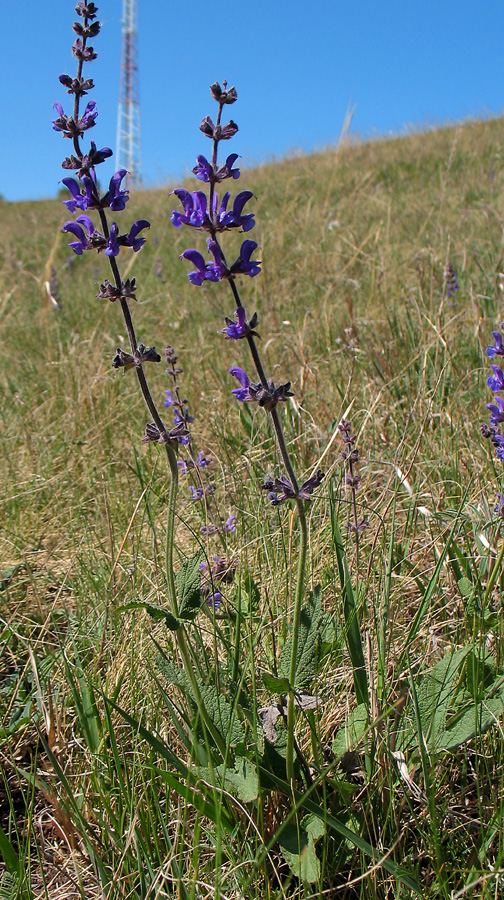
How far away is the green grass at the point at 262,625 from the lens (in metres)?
1.19

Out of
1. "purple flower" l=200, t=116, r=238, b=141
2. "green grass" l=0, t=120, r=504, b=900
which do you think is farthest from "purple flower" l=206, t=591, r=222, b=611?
"purple flower" l=200, t=116, r=238, b=141

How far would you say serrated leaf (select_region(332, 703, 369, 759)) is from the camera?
1306 mm

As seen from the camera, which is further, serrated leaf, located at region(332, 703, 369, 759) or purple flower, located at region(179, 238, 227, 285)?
serrated leaf, located at region(332, 703, 369, 759)

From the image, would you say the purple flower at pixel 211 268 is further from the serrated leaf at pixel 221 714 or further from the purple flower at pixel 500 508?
the purple flower at pixel 500 508

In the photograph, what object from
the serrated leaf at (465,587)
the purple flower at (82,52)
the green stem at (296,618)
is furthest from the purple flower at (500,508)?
the purple flower at (82,52)

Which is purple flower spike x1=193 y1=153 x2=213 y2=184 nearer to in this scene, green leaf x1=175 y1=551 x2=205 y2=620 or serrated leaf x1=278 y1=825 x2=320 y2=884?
green leaf x1=175 y1=551 x2=205 y2=620

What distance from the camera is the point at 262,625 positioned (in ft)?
5.27

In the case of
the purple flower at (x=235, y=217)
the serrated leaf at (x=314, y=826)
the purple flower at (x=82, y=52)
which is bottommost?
the serrated leaf at (x=314, y=826)

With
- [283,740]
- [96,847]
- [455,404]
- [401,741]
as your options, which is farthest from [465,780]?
[455,404]

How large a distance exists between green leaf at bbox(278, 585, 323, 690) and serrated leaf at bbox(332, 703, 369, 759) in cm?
13

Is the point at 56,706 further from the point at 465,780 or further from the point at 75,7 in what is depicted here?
the point at 75,7

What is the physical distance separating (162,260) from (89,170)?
18.3ft

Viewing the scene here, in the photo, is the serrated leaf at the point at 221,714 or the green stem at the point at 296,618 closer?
the green stem at the point at 296,618

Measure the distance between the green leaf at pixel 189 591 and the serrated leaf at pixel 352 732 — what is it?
1.32 feet
